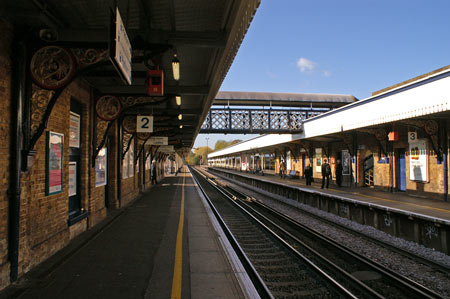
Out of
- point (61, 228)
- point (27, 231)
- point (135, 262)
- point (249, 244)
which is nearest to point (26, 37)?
point (27, 231)

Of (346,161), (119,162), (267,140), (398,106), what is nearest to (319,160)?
(346,161)

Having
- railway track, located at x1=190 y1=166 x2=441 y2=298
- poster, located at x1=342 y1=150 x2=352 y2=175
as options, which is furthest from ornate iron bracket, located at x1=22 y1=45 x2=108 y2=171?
poster, located at x1=342 y1=150 x2=352 y2=175

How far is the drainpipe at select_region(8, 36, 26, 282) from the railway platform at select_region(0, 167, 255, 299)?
1.53 feet

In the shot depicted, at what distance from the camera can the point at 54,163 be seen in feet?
17.9

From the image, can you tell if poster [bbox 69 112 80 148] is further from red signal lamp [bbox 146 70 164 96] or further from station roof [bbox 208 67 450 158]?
station roof [bbox 208 67 450 158]

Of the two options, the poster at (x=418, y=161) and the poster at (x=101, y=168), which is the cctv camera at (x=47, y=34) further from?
the poster at (x=418, y=161)

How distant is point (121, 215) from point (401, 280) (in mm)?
7717

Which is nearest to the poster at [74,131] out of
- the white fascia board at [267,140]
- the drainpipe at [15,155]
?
the drainpipe at [15,155]

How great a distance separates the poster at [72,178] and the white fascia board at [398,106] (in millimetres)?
10201

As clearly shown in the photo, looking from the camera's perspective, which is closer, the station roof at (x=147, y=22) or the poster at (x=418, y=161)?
the station roof at (x=147, y=22)

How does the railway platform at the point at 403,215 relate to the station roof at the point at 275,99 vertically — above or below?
below

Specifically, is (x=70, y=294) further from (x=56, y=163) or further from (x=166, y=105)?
(x=166, y=105)

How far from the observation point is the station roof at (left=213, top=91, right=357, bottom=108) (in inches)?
1067

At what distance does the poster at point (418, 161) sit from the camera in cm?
1173
